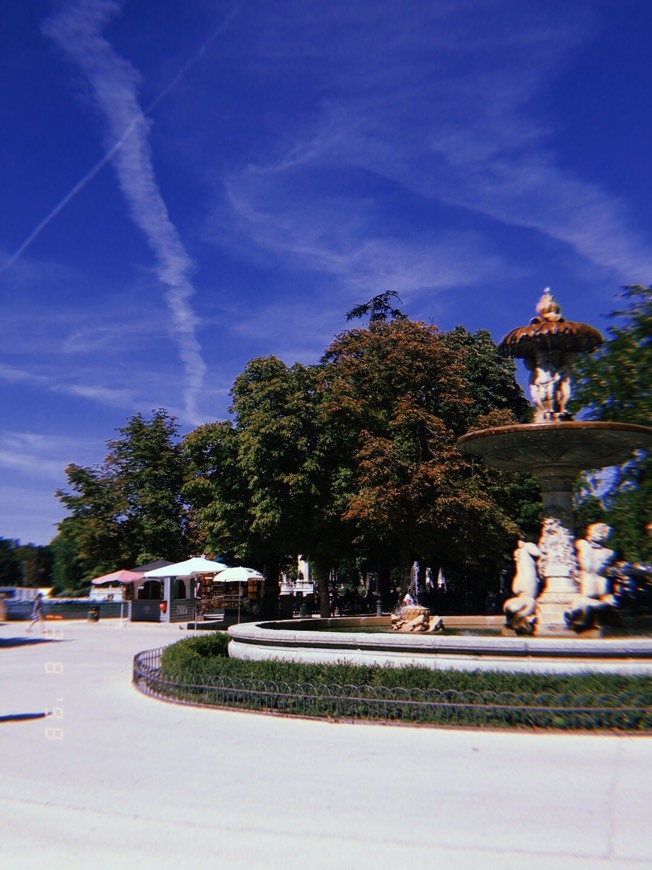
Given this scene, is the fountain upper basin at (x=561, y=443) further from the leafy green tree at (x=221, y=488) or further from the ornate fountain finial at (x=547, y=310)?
the leafy green tree at (x=221, y=488)

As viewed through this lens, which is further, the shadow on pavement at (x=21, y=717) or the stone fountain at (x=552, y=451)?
the stone fountain at (x=552, y=451)

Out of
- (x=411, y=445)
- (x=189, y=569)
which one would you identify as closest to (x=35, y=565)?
(x=189, y=569)

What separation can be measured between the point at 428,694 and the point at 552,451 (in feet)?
20.8

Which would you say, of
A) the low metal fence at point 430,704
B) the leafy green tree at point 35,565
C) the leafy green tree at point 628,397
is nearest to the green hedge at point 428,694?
the low metal fence at point 430,704

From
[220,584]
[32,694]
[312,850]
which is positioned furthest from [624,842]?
[220,584]

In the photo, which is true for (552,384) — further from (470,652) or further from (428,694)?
(428,694)

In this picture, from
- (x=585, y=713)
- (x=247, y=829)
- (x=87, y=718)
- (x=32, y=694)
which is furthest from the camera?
(x=32, y=694)

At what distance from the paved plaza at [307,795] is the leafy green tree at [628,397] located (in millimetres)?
15859

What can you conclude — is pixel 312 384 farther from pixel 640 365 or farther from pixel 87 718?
pixel 87 718

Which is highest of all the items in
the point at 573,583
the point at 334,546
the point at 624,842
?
the point at 334,546

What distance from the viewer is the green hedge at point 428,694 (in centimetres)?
1006

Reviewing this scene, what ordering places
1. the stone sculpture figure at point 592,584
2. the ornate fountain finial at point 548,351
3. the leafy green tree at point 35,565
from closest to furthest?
the stone sculpture figure at point 592,584
the ornate fountain finial at point 548,351
the leafy green tree at point 35,565

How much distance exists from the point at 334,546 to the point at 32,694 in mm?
20021

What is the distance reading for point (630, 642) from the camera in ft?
37.4
